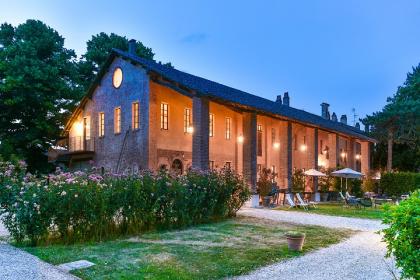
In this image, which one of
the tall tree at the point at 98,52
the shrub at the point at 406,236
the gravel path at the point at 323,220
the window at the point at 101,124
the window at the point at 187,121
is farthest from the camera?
the tall tree at the point at 98,52

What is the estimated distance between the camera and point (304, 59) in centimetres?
8762

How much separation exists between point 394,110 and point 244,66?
3782cm

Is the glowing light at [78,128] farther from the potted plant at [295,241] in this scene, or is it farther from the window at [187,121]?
the potted plant at [295,241]

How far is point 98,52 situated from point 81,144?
36.5 feet

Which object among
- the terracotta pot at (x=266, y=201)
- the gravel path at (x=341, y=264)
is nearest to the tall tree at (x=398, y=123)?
the terracotta pot at (x=266, y=201)

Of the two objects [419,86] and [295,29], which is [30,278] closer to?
[419,86]

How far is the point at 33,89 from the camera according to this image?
1036 inches

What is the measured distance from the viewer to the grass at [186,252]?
22.5 ft

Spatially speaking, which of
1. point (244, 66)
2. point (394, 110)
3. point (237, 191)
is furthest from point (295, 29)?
point (237, 191)

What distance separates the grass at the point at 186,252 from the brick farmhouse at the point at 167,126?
813 centimetres

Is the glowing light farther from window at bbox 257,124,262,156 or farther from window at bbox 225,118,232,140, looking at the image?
window at bbox 257,124,262,156

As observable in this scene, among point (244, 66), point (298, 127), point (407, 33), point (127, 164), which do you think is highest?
point (407, 33)

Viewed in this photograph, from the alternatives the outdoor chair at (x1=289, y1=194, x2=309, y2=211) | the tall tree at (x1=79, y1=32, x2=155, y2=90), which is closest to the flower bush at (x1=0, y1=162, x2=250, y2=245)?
the outdoor chair at (x1=289, y1=194, x2=309, y2=211)

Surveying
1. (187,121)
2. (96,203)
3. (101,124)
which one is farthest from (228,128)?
(96,203)
